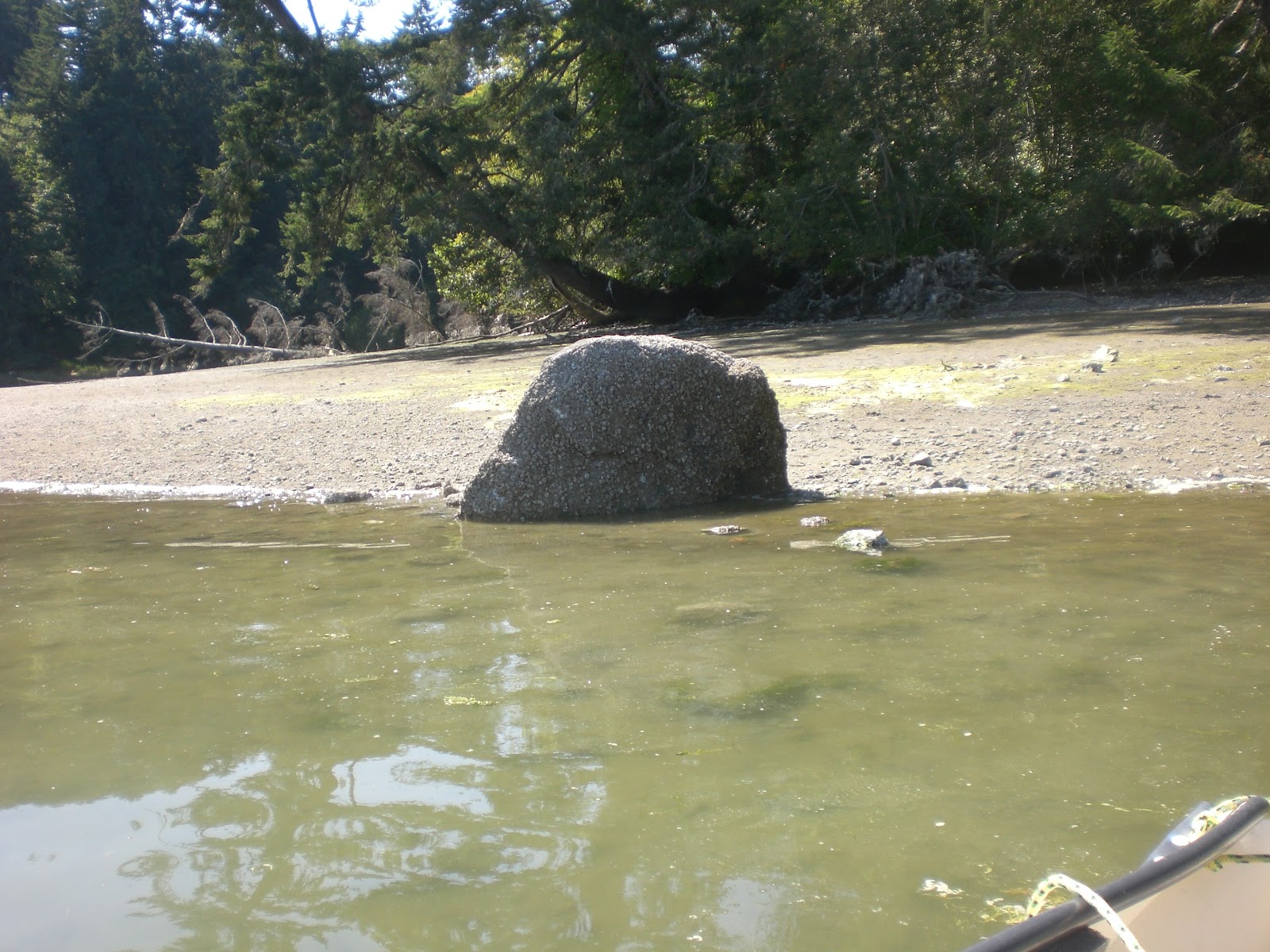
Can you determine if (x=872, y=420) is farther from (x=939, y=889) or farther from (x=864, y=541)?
(x=939, y=889)

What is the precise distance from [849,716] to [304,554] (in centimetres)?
379

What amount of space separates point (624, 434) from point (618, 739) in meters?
4.15

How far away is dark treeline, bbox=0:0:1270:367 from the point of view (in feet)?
55.1

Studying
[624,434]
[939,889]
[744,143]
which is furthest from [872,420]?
[744,143]

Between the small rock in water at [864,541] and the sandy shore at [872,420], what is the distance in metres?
1.81

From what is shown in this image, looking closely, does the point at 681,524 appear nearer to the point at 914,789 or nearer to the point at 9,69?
the point at 914,789

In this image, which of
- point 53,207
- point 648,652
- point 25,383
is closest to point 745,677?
point 648,652

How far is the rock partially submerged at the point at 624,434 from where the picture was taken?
750 cm

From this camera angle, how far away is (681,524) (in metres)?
7.04

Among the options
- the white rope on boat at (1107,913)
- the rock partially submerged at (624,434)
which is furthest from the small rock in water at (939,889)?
the rock partially submerged at (624,434)

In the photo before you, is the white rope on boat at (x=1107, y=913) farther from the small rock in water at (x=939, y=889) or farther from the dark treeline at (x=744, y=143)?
the dark treeline at (x=744, y=143)

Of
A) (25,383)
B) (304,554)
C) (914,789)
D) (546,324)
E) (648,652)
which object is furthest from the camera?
(25,383)

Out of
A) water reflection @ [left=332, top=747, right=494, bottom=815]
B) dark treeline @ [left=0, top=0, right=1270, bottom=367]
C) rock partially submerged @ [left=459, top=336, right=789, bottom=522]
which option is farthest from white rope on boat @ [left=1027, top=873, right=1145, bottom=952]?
dark treeline @ [left=0, top=0, right=1270, bottom=367]

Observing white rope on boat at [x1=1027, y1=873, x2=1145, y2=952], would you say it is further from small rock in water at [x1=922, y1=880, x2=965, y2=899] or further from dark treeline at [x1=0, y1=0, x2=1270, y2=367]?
dark treeline at [x1=0, y1=0, x2=1270, y2=367]
